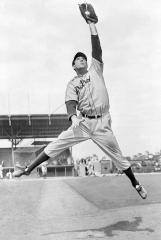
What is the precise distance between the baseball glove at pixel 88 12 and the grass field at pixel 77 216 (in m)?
2.82

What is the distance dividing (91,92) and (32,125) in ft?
97.8

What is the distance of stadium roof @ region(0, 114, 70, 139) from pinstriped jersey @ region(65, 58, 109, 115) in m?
27.6

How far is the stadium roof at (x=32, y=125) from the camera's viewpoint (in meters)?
33.5

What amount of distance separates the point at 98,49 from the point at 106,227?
8.54ft

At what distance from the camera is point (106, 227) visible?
605cm

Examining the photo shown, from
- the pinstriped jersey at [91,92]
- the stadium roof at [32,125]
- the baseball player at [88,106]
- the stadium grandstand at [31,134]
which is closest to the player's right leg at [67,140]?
the baseball player at [88,106]

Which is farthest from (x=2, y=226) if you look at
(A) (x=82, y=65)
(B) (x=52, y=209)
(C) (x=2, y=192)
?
(C) (x=2, y=192)

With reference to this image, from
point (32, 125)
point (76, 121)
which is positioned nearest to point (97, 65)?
point (76, 121)

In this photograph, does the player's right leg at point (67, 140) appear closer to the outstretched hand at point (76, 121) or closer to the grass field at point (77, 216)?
the outstretched hand at point (76, 121)

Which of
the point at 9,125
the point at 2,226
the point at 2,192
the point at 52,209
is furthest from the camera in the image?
the point at 9,125

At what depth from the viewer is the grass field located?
5.63 metres

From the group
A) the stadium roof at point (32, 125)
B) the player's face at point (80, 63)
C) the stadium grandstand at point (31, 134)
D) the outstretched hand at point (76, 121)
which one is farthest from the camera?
the stadium roof at point (32, 125)

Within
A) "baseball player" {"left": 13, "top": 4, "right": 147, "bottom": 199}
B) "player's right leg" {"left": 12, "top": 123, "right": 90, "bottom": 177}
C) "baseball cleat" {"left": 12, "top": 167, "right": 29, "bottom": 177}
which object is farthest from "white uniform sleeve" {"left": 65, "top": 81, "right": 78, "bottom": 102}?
"baseball cleat" {"left": 12, "top": 167, "right": 29, "bottom": 177}

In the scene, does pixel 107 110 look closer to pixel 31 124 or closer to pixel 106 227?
pixel 106 227
